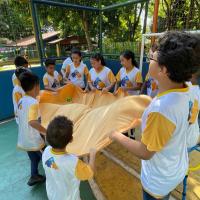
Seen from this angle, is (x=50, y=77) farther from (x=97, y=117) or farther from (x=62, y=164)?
(x=62, y=164)

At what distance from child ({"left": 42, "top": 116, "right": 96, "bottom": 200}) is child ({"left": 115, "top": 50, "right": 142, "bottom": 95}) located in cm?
190

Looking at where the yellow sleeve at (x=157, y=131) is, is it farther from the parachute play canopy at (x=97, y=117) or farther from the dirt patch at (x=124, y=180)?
the dirt patch at (x=124, y=180)

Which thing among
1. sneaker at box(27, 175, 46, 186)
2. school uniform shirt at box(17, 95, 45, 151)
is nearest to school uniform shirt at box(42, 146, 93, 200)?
school uniform shirt at box(17, 95, 45, 151)

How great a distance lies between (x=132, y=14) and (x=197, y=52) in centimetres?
686

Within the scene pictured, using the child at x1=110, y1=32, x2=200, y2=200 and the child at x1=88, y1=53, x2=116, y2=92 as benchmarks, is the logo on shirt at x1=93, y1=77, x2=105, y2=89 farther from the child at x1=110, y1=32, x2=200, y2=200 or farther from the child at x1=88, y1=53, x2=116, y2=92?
the child at x1=110, y1=32, x2=200, y2=200

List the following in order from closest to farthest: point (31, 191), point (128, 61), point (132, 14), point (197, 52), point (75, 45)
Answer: point (197, 52)
point (31, 191)
point (128, 61)
point (75, 45)
point (132, 14)

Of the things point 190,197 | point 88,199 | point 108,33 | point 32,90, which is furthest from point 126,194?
point 108,33

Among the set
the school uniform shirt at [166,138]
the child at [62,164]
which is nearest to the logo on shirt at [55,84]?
the child at [62,164]

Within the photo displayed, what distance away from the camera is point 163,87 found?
→ 100 cm

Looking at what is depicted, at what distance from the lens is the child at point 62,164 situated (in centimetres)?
142

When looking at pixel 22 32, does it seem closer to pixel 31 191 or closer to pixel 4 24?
pixel 4 24

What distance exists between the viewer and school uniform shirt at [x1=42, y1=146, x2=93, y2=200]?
4.68 ft

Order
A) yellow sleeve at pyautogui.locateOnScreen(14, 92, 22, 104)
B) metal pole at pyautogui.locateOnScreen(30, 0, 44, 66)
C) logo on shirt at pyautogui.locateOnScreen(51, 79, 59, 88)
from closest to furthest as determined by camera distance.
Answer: yellow sleeve at pyautogui.locateOnScreen(14, 92, 22, 104) < logo on shirt at pyautogui.locateOnScreen(51, 79, 59, 88) < metal pole at pyautogui.locateOnScreen(30, 0, 44, 66)

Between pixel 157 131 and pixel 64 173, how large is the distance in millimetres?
803
